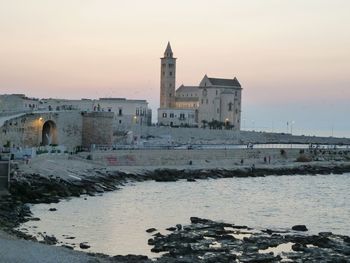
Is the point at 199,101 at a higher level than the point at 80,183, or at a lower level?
higher

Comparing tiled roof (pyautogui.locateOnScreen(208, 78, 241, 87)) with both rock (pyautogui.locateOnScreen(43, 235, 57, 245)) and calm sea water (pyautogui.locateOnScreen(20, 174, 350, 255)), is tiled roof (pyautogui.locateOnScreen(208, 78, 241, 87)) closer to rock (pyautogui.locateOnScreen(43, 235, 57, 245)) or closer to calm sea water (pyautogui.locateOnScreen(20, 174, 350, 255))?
calm sea water (pyautogui.locateOnScreen(20, 174, 350, 255))

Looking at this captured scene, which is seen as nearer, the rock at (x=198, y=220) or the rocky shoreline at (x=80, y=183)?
the rocky shoreline at (x=80, y=183)

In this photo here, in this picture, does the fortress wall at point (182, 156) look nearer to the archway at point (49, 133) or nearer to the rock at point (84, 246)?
the archway at point (49, 133)

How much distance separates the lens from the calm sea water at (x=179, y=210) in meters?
25.2

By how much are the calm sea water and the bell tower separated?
224ft

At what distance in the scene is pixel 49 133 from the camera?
Answer: 167 ft

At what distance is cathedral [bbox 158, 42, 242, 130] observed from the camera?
346 ft

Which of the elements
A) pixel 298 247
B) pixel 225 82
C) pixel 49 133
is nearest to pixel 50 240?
pixel 298 247

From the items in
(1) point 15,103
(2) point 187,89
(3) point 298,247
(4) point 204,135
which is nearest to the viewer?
(3) point 298,247

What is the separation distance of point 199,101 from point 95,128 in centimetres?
5892

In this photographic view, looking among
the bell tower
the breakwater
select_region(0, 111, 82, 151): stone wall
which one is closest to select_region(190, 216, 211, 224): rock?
the breakwater

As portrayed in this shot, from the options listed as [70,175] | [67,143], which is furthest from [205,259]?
[67,143]

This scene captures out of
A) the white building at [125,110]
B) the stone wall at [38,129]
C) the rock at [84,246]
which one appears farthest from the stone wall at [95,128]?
the rock at [84,246]

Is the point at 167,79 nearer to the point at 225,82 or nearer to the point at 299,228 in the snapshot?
the point at 225,82
